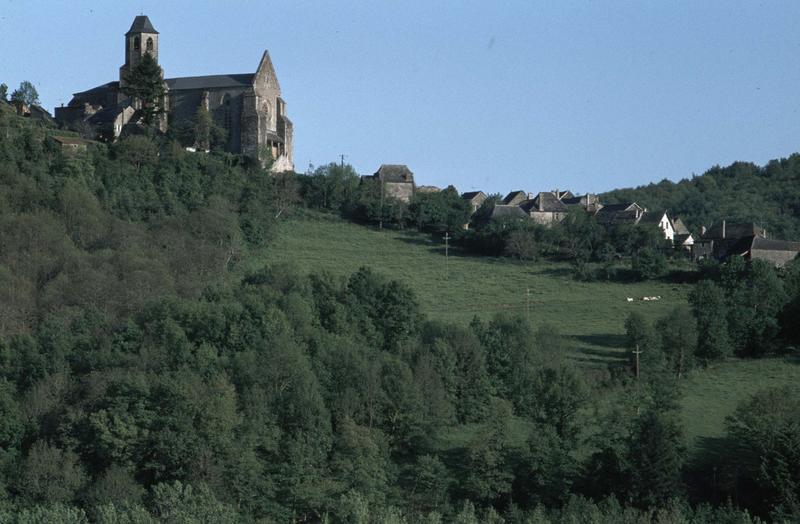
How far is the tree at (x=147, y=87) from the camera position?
245 ft

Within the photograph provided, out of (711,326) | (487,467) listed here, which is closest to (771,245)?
(711,326)

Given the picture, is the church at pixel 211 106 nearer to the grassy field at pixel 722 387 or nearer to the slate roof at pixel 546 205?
the slate roof at pixel 546 205

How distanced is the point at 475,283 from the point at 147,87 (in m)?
22.9

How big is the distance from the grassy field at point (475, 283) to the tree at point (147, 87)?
1041 centimetres

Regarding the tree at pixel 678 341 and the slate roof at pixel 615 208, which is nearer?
the tree at pixel 678 341

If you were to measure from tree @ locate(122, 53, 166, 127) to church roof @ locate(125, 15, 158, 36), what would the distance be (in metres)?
3.40

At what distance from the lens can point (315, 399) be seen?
44375 mm

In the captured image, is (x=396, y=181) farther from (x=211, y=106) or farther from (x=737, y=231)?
(x=737, y=231)

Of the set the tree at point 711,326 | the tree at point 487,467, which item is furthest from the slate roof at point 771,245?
the tree at point 487,467

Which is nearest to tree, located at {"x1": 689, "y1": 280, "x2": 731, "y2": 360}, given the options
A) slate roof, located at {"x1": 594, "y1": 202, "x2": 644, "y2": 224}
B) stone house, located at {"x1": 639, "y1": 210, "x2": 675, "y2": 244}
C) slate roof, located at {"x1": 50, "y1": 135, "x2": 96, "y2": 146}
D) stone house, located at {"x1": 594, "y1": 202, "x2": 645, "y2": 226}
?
stone house, located at {"x1": 639, "y1": 210, "x2": 675, "y2": 244}

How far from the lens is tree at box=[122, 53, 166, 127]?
74625 mm

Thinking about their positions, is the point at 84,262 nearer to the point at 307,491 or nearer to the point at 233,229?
the point at 233,229

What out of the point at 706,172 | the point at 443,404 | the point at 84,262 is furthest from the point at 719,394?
the point at 706,172

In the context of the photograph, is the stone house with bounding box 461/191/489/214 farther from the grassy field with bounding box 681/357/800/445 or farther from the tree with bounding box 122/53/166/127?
the grassy field with bounding box 681/357/800/445
